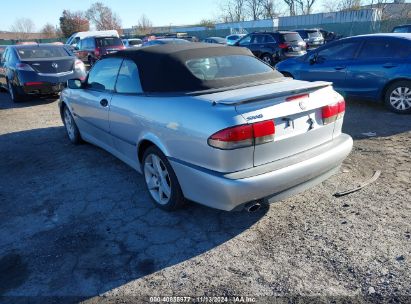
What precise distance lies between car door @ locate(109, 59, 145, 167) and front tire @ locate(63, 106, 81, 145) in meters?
1.75

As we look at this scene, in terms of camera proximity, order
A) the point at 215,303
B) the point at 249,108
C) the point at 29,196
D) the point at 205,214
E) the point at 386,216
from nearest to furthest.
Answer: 1. the point at 215,303
2. the point at 249,108
3. the point at 386,216
4. the point at 205,214
5. the point at 29,196

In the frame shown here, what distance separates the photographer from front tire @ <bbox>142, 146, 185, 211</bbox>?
3.42 meters

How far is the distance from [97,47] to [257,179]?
18.7 m

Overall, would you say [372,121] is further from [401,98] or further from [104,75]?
[104,75]

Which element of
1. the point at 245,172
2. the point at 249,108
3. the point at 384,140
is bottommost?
the point at 384,140

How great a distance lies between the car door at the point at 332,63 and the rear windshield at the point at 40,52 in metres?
6.80

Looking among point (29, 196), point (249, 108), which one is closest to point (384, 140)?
point (249, 108)

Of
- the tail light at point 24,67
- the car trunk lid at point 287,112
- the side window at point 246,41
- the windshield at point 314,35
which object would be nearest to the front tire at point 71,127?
the car trunk lid at point 287,112

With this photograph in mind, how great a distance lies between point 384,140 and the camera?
221 inches

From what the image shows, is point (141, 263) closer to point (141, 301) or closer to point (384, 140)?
point (141, 301)

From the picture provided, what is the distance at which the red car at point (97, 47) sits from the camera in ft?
64.0

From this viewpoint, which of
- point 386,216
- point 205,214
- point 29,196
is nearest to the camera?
point 386,216

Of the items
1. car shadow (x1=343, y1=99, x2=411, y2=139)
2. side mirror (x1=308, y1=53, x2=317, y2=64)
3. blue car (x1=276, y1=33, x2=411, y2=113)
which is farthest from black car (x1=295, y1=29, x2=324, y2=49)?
car shadow (x1=343, y1=99, x2=411, y2=139)

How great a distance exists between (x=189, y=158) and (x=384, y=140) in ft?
12.6
